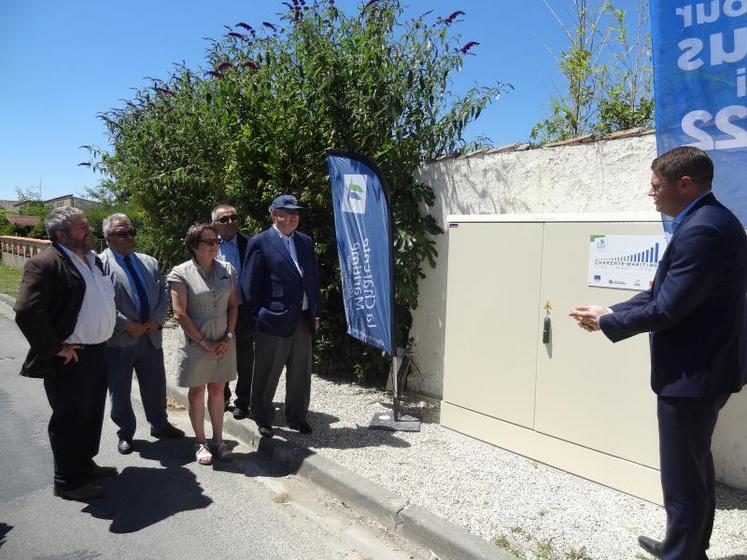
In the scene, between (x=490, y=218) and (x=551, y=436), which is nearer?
(x=551, y=436)

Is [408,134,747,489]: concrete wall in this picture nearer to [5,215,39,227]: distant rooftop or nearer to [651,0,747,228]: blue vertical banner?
[651,0,747,228]: blue vertical banner

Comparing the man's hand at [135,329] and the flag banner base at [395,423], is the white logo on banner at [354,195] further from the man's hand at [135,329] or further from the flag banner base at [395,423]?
the man's hand at [135,329]

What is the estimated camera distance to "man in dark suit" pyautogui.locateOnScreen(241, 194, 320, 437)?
476cm

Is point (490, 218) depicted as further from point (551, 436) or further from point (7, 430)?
point (7, 430)

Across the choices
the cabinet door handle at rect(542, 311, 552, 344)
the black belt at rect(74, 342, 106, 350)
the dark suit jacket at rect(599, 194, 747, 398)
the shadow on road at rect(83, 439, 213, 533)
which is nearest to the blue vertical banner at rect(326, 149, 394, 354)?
the cabinet door handle at rect(542, 311, 552, 344)

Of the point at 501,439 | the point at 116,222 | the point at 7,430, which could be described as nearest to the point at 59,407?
the point at 116,222

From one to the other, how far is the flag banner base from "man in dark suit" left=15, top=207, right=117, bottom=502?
2.30m

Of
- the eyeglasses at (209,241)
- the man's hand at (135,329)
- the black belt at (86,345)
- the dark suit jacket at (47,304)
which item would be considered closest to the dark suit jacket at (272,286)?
the eyeglasses at (209,241)

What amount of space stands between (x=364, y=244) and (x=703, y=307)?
3011mm

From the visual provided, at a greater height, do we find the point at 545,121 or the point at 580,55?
the point at 580,55

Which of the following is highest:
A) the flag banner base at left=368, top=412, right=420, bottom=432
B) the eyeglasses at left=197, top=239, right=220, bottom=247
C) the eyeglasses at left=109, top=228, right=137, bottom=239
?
the eyeglasses at left=109, top=228, right=137, bottom=239

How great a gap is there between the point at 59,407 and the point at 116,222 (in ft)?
5.13

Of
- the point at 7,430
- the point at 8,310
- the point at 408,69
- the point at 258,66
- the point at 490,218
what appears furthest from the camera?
the point at 8,310

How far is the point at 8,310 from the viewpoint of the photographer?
12469 mm
